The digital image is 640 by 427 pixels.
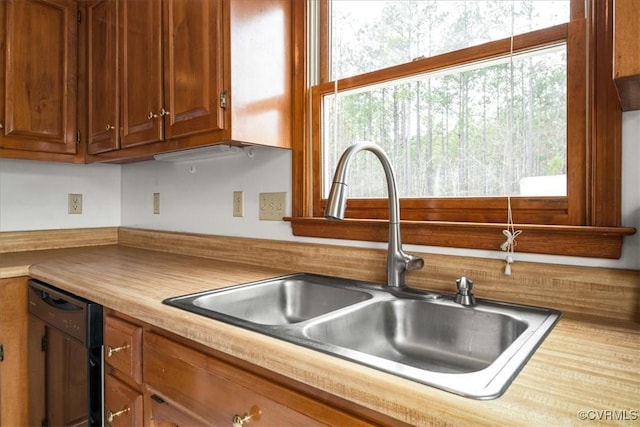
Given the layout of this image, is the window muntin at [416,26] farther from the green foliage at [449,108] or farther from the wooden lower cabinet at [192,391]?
the wooden lower cabinet at [192,391]

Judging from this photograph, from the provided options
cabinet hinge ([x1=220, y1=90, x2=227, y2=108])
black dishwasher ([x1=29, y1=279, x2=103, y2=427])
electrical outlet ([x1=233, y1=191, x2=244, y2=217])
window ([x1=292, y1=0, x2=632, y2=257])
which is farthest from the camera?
electrical outlet ([x1=233, y1=191, x2=244, y2=217])

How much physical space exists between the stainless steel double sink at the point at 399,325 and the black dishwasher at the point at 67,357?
37cm

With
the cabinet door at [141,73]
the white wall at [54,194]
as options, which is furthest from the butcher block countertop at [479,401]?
the white wall at [54,194]

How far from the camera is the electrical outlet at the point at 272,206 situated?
147 centimetres

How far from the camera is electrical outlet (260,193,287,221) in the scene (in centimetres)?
147

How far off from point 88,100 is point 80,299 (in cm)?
115

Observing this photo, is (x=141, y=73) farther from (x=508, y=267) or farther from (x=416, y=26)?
(x=508, y=267)

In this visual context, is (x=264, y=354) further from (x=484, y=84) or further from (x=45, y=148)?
(x=45, y=148)

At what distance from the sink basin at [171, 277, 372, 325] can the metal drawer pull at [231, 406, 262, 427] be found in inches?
14.1

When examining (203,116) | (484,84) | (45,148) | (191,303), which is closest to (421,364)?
(191,303)

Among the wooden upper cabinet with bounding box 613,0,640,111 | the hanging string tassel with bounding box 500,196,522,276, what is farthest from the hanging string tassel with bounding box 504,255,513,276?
the wooden upper cabinet with bounding box 613,0,640,111

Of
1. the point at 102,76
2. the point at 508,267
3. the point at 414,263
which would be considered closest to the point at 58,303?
the point at 102,76

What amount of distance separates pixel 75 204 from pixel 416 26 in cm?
201

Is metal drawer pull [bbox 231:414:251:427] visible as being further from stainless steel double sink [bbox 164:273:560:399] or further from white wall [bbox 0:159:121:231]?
white wall [bbox 0:159:121:231]
